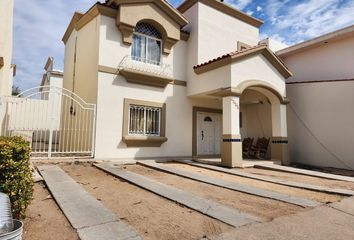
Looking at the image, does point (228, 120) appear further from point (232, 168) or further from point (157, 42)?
point (157, 42)

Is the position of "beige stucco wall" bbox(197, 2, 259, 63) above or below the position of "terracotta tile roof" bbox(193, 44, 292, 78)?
above

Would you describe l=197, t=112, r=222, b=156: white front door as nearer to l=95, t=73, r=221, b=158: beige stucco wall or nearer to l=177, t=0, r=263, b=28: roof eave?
l=95, t=73, r=221, b=158: beige stucco wall

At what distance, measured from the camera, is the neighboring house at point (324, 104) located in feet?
34.4

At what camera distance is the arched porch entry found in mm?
9570

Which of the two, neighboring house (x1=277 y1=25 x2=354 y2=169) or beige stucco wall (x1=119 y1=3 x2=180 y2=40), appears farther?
neighboring house (x1=277 y1=25 x2=354 y2=169)

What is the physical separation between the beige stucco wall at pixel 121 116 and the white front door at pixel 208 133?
1.93ft

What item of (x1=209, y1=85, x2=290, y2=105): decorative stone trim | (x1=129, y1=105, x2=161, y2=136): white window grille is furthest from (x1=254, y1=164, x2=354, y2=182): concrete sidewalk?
(x1=129, y1=105, x2=161, y2=136): white window grille

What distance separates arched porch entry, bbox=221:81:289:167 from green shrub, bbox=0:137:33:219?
23.7 ft

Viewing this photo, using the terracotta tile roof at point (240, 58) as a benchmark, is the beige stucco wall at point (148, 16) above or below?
above

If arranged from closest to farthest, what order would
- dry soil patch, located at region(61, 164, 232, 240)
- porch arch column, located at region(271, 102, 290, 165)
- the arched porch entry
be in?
dry soil patch, located at region(61, 164, 232, 240) < the arched porch entry < porch arch column, located at region(271, 102, 290, 165)

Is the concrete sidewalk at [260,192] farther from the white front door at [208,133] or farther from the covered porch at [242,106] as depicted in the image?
the white front door at [208,133]

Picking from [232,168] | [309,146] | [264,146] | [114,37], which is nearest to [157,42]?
[114,37]

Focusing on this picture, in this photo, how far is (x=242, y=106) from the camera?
47.5 feet

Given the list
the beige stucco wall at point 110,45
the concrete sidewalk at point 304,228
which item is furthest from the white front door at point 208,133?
the concrete sidewalk at point 304,228
